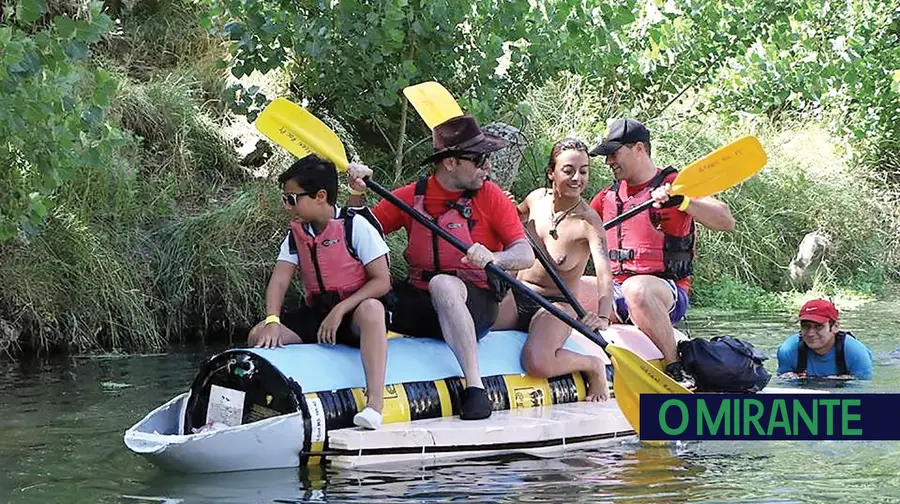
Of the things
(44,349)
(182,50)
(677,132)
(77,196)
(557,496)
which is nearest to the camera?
(557,496)

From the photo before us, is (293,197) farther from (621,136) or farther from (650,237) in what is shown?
(650,237)

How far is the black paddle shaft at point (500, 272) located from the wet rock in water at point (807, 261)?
7.53 metres

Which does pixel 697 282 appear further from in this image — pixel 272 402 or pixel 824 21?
pixel 272 402

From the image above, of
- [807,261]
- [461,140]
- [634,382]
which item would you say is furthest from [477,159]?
[807,261]

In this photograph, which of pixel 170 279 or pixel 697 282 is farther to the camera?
pixel 697 282

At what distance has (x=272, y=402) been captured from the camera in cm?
535

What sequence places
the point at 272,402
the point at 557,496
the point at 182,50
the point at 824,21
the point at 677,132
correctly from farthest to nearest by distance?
1. the point at 824,21
2. the point at 677,132
3. the point at 182,50
4. the point at 272,402
5. the point at 557,496

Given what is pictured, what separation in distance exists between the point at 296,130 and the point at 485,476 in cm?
184

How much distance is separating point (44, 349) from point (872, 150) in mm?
9602

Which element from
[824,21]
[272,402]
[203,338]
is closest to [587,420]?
[272,402]

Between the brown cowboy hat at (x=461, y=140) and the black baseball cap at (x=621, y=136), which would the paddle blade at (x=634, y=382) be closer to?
the brown cowboy hat at (x=461, y=140)

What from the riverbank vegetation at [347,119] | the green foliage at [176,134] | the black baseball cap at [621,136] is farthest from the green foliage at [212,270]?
the black baseball cap at [621,136]

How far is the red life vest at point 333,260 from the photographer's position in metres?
5.59

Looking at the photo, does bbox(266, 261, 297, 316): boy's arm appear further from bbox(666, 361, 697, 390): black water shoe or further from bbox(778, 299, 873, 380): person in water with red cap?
bbox(778, 299, 873, 380): person in water with red cap
